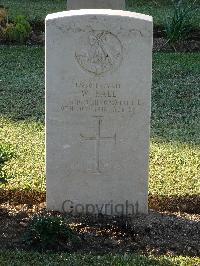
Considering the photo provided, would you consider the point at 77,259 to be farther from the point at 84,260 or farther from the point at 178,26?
the point at 178,26

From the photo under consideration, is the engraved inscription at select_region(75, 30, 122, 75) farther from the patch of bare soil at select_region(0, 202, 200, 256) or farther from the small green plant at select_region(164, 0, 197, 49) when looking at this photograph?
the small green plant at select_region(164, 0, 197, 49)

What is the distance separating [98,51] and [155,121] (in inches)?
113

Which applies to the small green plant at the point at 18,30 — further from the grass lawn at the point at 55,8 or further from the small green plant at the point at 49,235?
the small green plant at the point at 49,235

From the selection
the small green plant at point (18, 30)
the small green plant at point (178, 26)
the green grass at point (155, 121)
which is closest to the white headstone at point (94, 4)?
the green grass at point (155, 121)

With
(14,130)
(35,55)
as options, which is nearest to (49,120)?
(14,130)

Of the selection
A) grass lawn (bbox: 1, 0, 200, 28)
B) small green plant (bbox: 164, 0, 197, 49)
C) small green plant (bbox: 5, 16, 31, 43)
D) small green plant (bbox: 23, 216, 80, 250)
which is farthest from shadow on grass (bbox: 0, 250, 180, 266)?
grass lawn (bbox: 1, 0, 200, 28)

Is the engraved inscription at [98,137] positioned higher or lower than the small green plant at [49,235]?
higher

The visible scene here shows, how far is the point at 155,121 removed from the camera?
783 cm

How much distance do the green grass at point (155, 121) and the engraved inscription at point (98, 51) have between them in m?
1.00

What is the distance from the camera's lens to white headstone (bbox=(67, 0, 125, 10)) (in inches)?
412

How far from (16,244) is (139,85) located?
1422 millimetres

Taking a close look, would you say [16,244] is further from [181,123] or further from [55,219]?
[181,123]

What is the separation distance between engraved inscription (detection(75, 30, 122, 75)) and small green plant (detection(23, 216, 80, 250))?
1122 millimetres

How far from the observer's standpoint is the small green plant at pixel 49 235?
4.79 m
